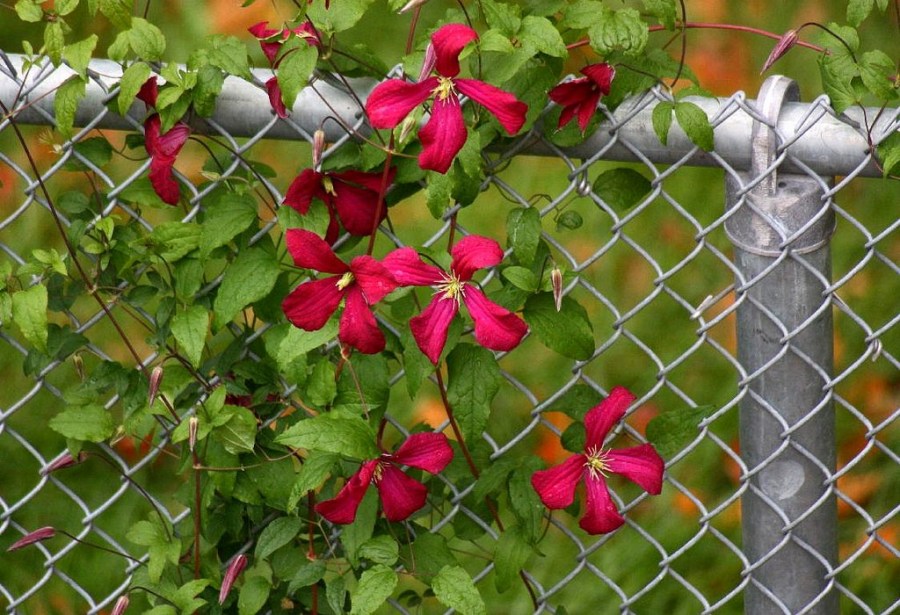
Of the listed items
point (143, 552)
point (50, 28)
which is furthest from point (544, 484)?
point (143, 552)

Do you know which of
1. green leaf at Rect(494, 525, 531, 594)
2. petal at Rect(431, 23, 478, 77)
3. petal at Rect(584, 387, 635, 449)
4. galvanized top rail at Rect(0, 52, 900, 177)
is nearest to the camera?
petal at Rect(431, 23, 478, 77)

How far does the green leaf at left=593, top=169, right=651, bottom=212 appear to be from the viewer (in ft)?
4.60

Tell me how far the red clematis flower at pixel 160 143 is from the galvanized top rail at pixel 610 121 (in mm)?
25

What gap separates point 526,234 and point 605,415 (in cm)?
24

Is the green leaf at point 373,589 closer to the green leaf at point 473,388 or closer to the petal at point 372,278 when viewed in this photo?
the green leaf at point 473,388

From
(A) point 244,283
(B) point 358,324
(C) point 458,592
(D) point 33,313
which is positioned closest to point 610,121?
(B) point 358,324

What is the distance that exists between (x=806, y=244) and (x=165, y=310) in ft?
2.51

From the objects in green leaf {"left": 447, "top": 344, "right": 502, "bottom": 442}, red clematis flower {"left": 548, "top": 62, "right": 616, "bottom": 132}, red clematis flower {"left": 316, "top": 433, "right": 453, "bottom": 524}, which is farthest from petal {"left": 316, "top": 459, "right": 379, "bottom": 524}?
red clematis flower {"left": 548, "top": 62, "right": 616, "bottom": 132}

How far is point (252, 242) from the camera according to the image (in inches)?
57.2

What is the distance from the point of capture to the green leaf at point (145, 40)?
1325mm

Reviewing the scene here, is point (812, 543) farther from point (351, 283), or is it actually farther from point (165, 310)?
point (165, 310)

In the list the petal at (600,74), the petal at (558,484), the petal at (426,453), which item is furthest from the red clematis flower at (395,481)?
the petal at (600,74)

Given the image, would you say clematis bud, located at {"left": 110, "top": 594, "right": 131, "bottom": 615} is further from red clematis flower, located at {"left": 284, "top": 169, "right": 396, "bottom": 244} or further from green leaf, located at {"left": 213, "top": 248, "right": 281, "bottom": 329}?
red clematis flower, located at {"left": 284, "top": 169, "right": 396, "bottom": 244}

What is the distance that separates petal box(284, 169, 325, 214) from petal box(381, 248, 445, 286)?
150 millimetres
